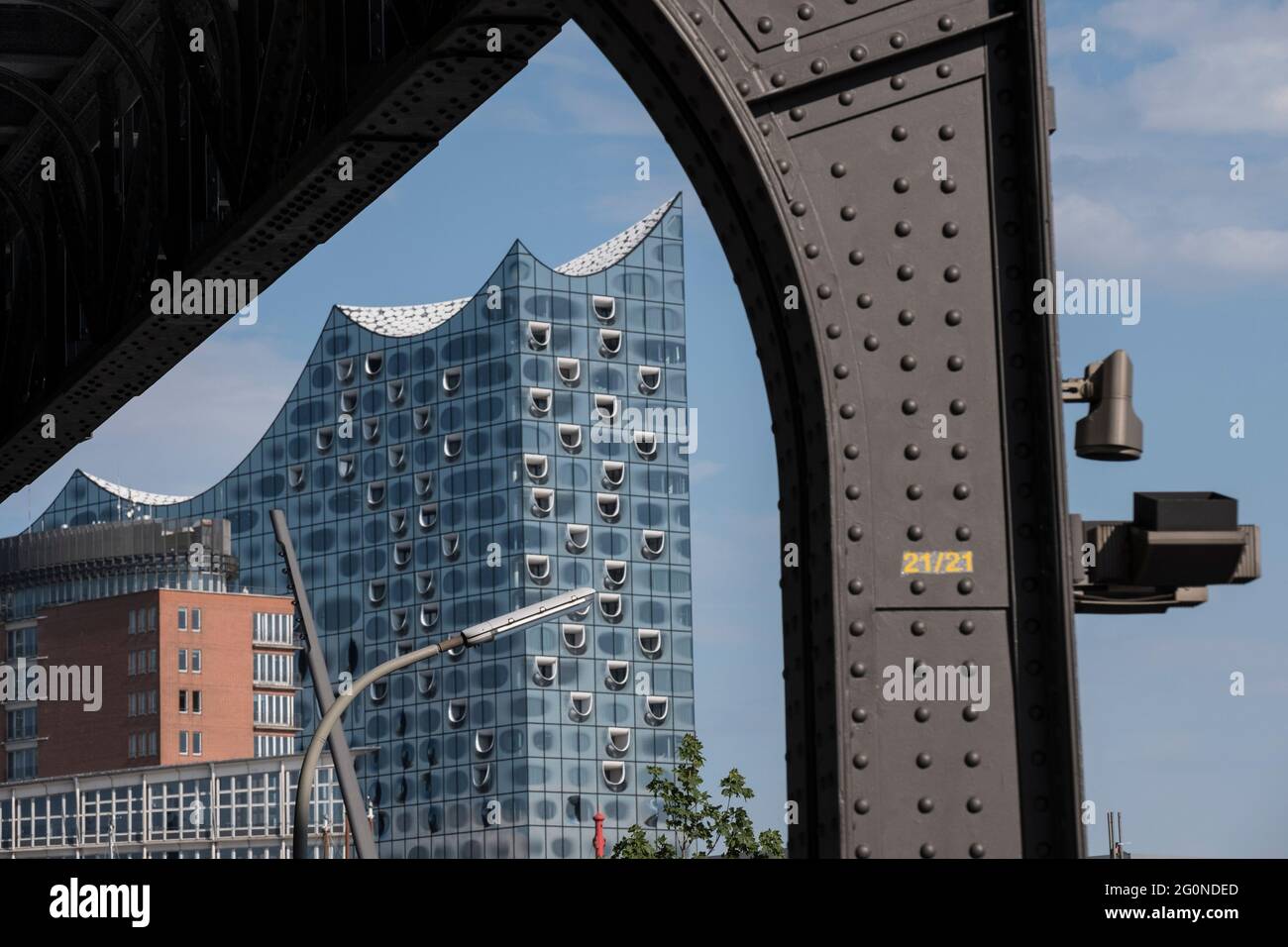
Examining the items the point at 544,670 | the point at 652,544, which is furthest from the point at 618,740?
the point at 652,544

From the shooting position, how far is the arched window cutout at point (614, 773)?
14157cm

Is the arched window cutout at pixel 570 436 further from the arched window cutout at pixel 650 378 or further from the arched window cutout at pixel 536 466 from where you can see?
the arched window cutout at pixel 650 378

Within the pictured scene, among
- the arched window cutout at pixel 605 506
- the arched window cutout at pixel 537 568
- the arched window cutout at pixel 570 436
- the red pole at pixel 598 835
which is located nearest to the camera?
the red pole at pixel 598 835

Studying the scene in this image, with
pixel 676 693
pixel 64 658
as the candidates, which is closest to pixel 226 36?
pixel 676 693

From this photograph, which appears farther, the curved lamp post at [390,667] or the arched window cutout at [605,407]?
the arched window cutout at [605,407]

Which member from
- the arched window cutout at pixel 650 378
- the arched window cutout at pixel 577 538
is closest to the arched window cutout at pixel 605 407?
the arched window cutout at pixel 650 378

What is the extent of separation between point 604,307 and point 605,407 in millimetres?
7433

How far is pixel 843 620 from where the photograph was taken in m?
4.35

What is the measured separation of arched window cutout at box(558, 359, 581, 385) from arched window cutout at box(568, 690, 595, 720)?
22.3m

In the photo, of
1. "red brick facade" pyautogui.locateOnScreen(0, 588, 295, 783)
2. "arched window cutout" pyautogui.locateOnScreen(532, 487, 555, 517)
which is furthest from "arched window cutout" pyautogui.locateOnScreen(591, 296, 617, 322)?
"red brick facade" pyautogui.locateOnScreen(0, 588, 295, 783)

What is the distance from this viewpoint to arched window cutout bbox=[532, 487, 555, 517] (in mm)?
143500

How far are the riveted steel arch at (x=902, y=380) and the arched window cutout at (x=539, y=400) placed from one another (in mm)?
140282

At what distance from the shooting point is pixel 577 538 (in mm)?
145750

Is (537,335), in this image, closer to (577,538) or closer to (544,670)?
(577,538)
